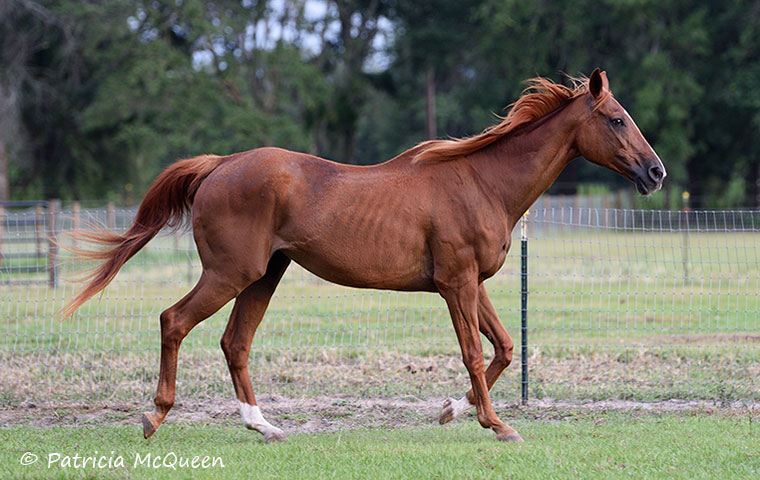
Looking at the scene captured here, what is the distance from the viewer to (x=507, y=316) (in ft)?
36.2

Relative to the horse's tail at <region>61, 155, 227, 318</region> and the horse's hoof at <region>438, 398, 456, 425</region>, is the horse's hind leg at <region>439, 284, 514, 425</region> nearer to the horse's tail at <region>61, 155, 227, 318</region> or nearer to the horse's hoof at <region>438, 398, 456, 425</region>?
the horse's hoof at <region>438, 398, 456, 425</region>

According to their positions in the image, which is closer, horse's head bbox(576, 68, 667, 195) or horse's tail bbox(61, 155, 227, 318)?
horse's head bbox(576, 68, 667, 195)

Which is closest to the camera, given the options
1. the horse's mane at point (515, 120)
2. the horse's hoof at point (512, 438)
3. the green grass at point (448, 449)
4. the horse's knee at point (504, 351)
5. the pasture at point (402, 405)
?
the green grass at point (448, 449)

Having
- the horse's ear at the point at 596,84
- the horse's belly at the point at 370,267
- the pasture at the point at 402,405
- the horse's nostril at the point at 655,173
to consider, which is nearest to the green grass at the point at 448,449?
the pasture at the point at 402,405

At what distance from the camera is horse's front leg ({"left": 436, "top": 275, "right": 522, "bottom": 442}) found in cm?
553

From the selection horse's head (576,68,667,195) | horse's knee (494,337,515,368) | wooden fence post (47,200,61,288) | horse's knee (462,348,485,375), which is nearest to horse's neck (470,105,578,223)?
horse's head (576,68,667,195)

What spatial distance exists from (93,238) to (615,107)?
3.86 metres

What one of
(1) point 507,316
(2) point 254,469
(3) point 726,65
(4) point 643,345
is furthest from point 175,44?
(2) point 254,469

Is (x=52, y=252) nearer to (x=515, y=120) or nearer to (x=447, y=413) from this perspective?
(x=447, y=413)

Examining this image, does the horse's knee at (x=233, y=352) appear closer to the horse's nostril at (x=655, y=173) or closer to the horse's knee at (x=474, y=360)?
the horse's knee at (x=474, y=360)

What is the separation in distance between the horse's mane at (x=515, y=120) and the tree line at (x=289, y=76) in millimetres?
25828

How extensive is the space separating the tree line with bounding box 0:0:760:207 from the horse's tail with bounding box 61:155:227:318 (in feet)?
81.6

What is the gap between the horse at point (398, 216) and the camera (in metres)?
5.52

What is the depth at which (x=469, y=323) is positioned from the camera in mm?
Result: 5547
